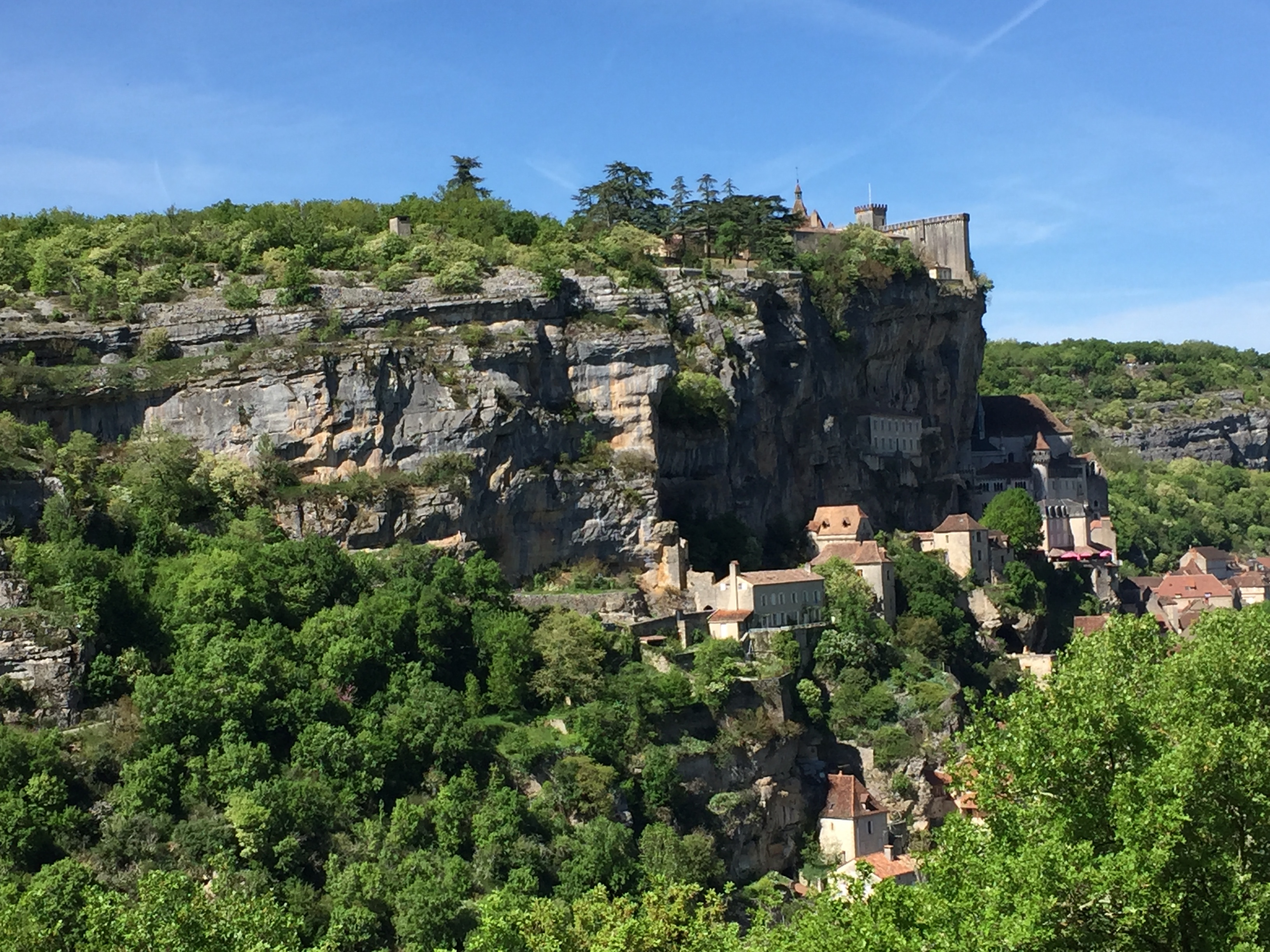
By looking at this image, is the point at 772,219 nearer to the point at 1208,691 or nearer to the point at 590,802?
the point at 590,802

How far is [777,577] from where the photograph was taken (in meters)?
68.1

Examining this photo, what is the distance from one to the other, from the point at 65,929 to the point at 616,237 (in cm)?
4574

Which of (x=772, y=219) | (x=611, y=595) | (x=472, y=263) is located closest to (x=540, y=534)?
(x=611, y=595)

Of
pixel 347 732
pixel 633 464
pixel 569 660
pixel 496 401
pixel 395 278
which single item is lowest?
pixel 347 732

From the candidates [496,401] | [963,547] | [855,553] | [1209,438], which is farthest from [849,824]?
[1209,438]

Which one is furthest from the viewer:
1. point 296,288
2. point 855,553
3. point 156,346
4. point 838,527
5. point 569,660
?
point 838,527

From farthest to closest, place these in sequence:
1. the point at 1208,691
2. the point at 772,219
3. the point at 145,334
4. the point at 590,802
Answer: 1. the point at 772,219
2. the point at 145,334
3. the point at 590,802
4. the point at 1208,691

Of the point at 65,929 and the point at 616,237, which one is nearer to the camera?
the point at 65,929

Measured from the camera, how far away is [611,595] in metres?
63.7

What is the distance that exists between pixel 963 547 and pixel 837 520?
6.82 m

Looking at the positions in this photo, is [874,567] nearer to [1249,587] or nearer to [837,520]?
[837,520]

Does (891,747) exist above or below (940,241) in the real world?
below

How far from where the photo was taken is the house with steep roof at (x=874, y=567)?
72.8 metres

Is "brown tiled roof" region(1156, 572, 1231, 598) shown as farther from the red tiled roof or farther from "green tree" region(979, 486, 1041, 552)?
the red tiled roof
